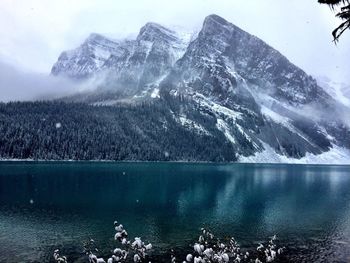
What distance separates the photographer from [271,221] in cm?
10906

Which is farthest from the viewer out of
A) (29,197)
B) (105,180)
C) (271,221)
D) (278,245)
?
(105,180)

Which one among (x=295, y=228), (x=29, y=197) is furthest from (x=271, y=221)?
(x=29, y=197)

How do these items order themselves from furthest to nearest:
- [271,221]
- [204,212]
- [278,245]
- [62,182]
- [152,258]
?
1. [62,182]
2. [204,212]
3. [271,221]
4. [278,245]
5. [152,258]

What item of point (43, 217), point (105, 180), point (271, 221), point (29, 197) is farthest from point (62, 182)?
point (271, 221)

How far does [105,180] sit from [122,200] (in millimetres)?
57978

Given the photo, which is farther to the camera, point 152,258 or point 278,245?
point 278,245

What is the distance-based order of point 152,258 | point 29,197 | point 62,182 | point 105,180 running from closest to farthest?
point 152,258 → point 29,197 → point 62,182 → point 105,180

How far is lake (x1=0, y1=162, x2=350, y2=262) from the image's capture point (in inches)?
3086

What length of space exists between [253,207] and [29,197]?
219 feet

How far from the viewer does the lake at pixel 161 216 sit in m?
78.4

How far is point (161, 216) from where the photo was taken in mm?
108438

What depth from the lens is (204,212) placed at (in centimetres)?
11906

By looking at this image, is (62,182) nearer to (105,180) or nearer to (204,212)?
(105,180)

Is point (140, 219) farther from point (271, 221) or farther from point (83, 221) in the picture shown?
point (271, 221)
